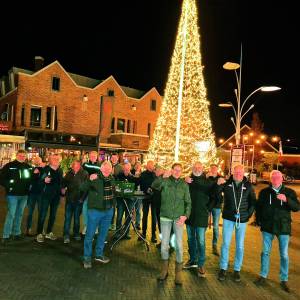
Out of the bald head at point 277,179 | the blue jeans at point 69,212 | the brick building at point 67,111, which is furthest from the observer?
the brick building at point 67,111

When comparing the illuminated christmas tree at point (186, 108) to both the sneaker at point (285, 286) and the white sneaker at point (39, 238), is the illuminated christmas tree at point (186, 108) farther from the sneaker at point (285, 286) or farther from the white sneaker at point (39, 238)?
the sneaker at point (285, 286)

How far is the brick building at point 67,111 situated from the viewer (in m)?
27.9

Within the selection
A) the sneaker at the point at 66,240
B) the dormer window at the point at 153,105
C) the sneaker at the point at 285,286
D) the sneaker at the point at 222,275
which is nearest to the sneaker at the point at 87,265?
the sneaker at the point at 66,240

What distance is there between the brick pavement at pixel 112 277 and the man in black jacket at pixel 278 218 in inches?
12.4

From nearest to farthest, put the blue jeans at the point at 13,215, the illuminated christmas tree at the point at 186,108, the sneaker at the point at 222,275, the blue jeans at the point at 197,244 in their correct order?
the sneaker at the point at 222,275 → the blue jeans at the point at 197,244 → the blue jeans at the point at 13,215 → the illuminated christmas tree at the point at 186,108

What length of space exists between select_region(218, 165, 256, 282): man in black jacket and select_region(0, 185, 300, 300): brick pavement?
1.03ft

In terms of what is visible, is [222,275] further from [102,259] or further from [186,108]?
[186,108]

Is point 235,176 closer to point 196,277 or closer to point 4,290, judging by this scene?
point 196,277

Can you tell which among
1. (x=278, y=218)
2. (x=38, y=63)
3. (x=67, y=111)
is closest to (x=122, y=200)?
(x=278, y=218)

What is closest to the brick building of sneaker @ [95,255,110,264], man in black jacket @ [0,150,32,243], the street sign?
the street sign

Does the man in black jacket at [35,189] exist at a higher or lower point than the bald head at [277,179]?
lower

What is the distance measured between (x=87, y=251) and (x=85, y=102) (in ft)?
89.3

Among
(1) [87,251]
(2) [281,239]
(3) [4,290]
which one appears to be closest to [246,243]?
(2) [281,239]

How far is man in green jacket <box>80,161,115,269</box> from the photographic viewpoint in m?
6.21
